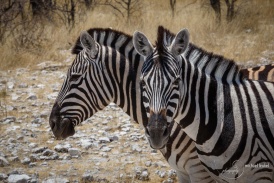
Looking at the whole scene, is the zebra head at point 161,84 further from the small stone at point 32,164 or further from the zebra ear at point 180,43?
the small stone at point 32,164

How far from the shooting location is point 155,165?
4.93m

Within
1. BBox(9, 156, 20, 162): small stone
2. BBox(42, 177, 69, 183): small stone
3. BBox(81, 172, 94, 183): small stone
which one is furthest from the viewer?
BBox(9, 156, 20, 162): small stone

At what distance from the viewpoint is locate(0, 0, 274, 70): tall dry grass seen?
9250 mm

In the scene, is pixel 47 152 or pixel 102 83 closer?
pixel 102 83

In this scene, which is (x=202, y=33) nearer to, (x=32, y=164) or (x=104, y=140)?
(x=104, y=140)

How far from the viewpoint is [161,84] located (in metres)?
2.83

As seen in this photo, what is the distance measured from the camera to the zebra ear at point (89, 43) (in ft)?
12.3

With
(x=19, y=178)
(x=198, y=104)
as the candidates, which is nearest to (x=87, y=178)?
(x=19, y=178)

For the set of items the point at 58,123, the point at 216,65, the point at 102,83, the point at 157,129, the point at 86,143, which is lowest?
the point at 86,143

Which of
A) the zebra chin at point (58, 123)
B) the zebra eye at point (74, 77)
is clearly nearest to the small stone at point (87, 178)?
the zebra chin at point (58, 123)

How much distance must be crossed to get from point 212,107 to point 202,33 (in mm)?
7666

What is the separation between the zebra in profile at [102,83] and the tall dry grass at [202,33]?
5.15m

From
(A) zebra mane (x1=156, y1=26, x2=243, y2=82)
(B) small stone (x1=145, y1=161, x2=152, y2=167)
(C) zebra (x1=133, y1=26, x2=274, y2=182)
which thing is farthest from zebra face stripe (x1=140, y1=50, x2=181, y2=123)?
(B) small stone (x1=145, y1=161, x2=152, y2=167)

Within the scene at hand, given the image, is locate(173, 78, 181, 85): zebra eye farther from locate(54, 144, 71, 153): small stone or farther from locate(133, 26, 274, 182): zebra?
locate(54, 144, 71, 153): small stone
